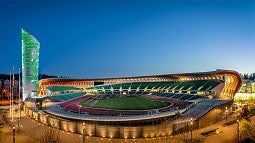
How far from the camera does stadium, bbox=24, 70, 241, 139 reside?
1300 inches

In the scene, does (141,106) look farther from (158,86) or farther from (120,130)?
(158,86)

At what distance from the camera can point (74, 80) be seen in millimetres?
84812

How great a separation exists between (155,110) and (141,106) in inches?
185

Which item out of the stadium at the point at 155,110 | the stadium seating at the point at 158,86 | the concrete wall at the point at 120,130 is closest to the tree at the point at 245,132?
the stadium at the point at 155,110

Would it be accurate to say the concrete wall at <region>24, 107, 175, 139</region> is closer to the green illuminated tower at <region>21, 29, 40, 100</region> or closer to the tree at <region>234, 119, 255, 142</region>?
the tree at <region>234, 119, 255, 142</region>

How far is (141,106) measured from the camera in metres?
44.7

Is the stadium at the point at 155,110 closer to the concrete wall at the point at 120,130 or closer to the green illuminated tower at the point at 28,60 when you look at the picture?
the concrete wall at the point at 120,130

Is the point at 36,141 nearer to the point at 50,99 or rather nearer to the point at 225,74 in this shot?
the point at 50,99

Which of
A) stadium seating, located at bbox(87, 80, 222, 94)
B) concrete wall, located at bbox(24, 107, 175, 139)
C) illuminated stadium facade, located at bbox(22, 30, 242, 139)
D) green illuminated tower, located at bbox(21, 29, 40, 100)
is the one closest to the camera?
concrete wall, located at bbox(24, 107, 175, 139)

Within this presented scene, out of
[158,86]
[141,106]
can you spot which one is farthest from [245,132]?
[158,86]

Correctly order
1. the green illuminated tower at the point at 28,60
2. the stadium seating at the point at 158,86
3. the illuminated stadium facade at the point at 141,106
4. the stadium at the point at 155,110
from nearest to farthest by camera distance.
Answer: the stadium at the point at 155,110
the illuminated stadium facade at the point at 141,106
the stadium seating at the point at 158,86
the green illuminated tower at the point at 28,60

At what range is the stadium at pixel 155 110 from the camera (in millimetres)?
33031

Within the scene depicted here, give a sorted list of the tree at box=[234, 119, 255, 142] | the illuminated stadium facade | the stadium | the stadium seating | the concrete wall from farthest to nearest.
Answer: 1. the stadium seating
2. the illuminated stadium facade
3. the stadium
4. the concrete wall
5. the tree at box=[234, 119, 255, 142]

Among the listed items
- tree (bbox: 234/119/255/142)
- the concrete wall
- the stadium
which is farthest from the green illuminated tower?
tree (bbox: 234/119/255/142)
